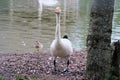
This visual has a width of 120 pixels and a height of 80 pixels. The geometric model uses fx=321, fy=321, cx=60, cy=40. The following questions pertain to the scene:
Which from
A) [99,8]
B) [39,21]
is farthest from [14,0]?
[99,8]

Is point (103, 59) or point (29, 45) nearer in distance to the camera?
point (103, 59)

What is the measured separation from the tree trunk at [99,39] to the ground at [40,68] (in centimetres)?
A: 153

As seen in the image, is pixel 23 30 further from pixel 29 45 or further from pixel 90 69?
pixel 90 69

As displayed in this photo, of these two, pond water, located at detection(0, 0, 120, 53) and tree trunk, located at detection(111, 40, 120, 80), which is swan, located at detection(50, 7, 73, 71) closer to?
tree trunk, located at detection(111, 40, 120, 80)

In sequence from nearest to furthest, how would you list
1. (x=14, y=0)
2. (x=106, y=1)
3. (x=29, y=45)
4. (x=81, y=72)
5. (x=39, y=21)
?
1. (x=106, y=1)
2. (x=81, y=72)
3. (x=29, y=45)
4. (x=39, y=21)
5. (x=14, y=0)

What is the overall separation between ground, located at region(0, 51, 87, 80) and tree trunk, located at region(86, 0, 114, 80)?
1.53m

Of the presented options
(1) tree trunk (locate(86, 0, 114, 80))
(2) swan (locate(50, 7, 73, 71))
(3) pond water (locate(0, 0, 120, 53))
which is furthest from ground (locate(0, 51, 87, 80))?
(3) pond water (locate(0, 0, 120, 53))

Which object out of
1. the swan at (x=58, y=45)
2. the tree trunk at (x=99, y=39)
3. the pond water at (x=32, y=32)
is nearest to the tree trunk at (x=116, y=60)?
the tree trunk at (x=99, y=39)

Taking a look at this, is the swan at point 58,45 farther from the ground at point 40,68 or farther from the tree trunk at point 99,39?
the tree trunk at point 99,39

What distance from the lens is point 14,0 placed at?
43000mm

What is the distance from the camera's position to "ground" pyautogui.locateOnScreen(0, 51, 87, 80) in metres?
7.31

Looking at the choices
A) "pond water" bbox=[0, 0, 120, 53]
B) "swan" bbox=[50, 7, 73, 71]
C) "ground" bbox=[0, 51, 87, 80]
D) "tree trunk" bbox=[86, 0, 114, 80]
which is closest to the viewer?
"tree trunk" bbox=[86, 0, 114, 80]

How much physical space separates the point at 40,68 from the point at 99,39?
3067 mm

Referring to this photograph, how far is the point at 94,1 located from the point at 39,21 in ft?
54.0
